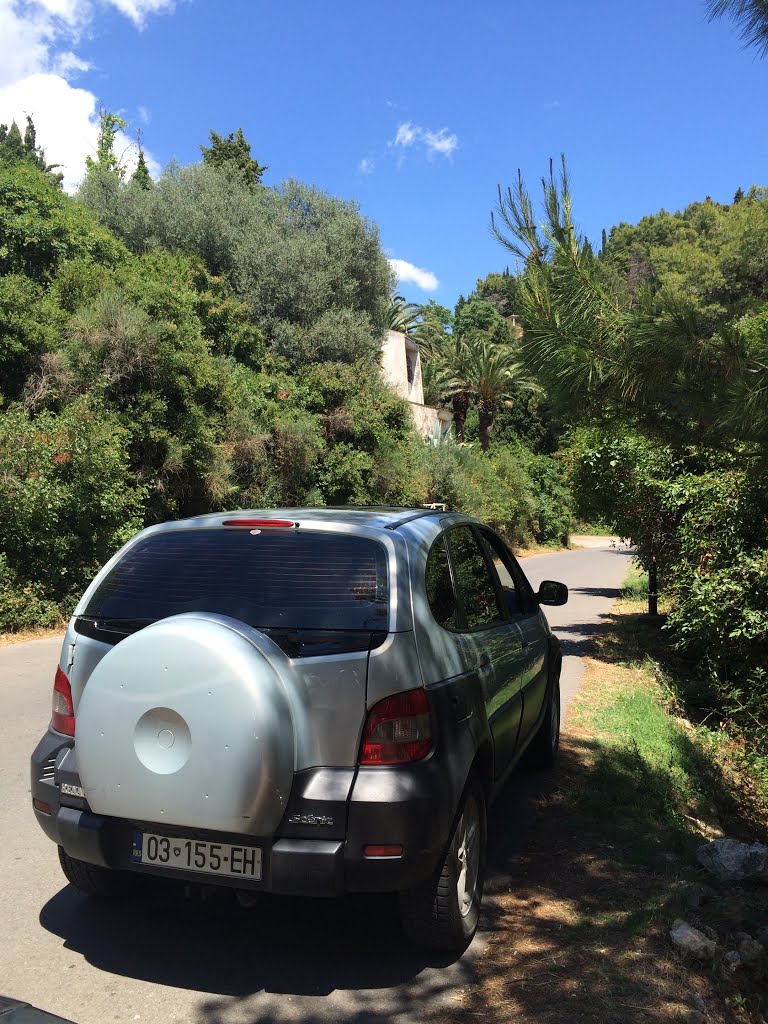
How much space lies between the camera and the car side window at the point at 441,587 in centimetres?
343

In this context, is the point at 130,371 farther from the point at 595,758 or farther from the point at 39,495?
the point at 595,758

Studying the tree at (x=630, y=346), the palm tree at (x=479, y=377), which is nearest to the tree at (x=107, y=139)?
the palm tree at (x=479, y=377)

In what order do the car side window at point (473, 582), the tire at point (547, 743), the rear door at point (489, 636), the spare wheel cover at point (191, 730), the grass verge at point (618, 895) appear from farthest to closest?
the tire at point (547, 743), the car side window at point (473, 582), the rear door at point (489, 636), the grass verge at point (618, 895), the spare wheel cover at point (191, 730)

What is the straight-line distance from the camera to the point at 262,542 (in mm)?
3447

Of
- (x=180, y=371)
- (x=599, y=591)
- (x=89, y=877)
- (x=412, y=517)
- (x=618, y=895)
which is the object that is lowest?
(x=599, y=591)

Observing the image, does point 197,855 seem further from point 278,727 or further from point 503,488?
point 503,488

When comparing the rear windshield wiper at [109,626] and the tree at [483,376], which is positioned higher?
the tree at [483,376]

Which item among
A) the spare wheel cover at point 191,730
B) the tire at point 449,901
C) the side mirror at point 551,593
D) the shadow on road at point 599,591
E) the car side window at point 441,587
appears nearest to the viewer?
the spare wheel cover at point 191,730

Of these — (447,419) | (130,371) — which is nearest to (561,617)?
(130,371)

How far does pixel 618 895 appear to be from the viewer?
387 cm

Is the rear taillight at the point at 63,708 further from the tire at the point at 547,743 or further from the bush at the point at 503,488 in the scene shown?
the bush at the point at 503,488

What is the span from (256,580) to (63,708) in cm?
103

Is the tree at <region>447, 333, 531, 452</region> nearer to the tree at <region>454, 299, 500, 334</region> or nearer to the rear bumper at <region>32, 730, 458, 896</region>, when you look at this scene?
the tree at <region>454, 299, 500, 334</region>

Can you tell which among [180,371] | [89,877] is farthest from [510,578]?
[180,371]
